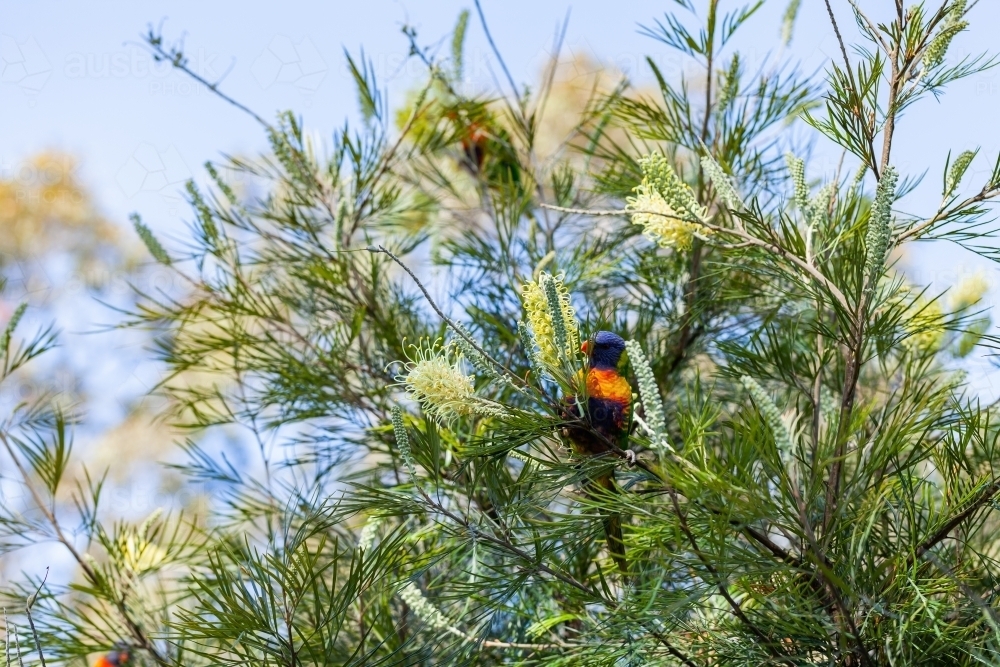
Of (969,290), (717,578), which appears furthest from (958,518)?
(969,290)

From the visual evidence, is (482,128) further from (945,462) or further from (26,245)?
(26,245)

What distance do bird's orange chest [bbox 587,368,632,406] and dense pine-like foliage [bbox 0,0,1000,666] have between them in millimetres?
26

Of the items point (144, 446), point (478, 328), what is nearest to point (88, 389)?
point (144, 446)

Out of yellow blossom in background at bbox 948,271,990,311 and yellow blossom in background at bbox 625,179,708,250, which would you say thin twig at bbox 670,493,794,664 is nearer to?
yellow blossom in background at bbox 625,179,708,250

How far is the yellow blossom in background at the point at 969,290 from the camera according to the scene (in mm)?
1206

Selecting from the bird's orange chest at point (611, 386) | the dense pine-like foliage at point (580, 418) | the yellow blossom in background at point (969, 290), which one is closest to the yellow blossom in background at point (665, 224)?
the dense pine-like foliage at point (580, 418)

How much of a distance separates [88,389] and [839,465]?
14.7ft

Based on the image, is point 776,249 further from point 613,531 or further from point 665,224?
point 613,531

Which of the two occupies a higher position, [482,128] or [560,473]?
[482,128]

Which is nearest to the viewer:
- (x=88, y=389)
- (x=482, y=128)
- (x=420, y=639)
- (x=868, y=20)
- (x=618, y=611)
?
(x=618, y=611)

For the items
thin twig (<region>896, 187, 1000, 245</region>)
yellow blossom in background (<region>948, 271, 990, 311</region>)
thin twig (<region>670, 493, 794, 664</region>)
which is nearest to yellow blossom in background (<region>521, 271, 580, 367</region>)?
thin twig (<region>670, 493, 794, 664</region>)

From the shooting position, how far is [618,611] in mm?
626

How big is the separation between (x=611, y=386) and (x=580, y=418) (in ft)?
0.54

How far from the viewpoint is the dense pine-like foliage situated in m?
0.63
